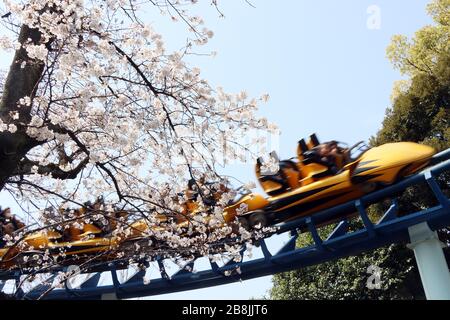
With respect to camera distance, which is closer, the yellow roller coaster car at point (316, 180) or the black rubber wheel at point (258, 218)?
the yellow roller coaster car at point (316, 180)

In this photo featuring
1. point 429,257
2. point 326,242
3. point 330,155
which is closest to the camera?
point 429,257

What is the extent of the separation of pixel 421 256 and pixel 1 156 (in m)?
7.14

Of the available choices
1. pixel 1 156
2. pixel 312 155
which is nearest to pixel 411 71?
pixel 312 155

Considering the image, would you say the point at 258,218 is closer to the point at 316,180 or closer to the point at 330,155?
the point at 316,180

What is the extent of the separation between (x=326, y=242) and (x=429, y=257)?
1743 millimetres

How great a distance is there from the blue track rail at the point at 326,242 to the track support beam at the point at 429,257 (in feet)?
0.51

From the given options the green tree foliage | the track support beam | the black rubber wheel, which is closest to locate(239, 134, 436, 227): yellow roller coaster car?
the black rubber wheel

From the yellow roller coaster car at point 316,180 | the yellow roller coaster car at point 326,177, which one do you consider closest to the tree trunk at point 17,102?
the yellow roller coaster car at point 316,180

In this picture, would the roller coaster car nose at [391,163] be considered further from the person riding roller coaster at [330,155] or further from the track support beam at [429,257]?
the track support beam at [429,257]

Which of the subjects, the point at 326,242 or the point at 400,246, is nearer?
the point at 326,242

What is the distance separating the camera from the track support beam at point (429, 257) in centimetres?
823

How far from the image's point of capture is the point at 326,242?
892 cm

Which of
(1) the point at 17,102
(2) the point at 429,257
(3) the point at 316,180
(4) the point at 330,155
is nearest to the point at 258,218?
(3) the point at 316,180
